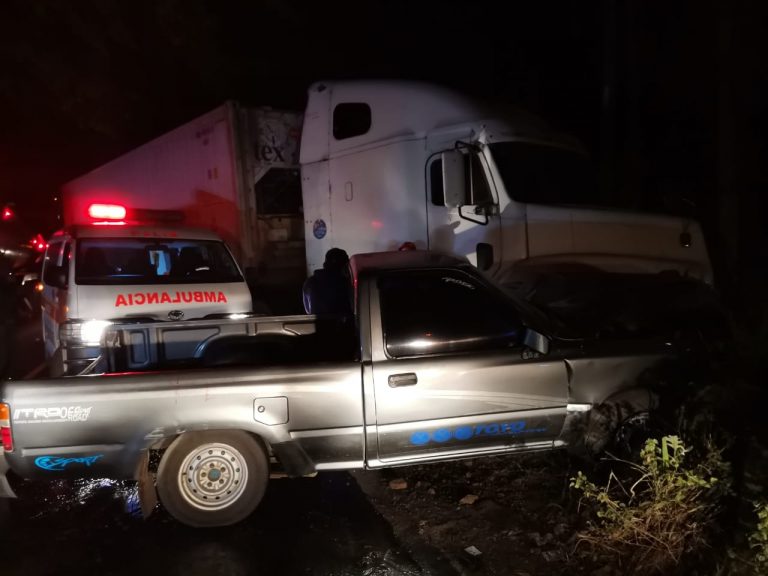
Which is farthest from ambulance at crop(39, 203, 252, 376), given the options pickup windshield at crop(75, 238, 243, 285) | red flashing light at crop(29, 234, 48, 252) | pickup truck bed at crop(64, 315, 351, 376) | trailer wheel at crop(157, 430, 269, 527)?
red flashing light at crop(29, 234, 48, 252)

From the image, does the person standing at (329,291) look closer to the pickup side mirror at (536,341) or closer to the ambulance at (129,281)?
the ambulance at (129,281)

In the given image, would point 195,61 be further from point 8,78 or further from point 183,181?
point 183,181

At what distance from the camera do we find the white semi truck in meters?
5.75

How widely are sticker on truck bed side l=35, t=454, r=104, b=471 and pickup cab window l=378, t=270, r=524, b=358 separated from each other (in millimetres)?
1921

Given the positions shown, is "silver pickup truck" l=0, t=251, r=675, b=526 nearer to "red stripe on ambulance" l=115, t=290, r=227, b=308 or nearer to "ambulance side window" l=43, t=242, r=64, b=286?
"red stripe on ambulance" l=115, t=290, r=227, b=308

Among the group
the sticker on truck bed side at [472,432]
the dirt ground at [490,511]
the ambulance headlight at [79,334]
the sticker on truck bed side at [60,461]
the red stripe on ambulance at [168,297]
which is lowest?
the dirt ground at [490,511]

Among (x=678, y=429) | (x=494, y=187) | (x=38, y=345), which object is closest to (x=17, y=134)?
(x=38, y=345)

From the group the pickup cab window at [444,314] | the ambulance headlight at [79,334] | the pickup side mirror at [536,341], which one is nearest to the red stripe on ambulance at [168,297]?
the ambulance headlight at [79,334]

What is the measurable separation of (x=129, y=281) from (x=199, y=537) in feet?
10.7

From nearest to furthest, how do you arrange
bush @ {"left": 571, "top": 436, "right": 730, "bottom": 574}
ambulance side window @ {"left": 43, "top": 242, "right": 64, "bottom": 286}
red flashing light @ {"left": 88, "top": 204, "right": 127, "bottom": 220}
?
bush @ {"left": 571, "top": 436, "right": 730, "bottom": 574} → ambulance side window @ {"left": 43, "top": 242, "right": 64, "bottom": 286} → red flashing light @ {"left": 88, "top": 204, "right": 127, "bottom": 220}

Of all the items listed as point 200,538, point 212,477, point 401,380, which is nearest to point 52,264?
point 212,477

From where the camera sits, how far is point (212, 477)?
12.1 ft

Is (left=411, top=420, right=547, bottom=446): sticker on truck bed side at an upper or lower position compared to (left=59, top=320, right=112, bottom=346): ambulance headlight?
lower

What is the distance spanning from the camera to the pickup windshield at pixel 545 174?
589 cm
